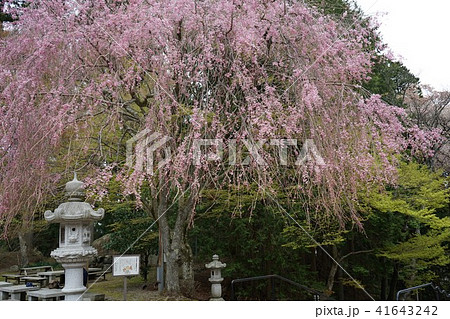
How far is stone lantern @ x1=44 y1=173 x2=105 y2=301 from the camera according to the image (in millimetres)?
4559

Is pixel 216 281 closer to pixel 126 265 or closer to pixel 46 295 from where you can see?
pixel 126 265

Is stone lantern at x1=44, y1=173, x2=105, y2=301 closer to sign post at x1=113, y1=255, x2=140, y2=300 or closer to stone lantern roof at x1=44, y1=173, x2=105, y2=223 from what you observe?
stone lantern roof at x1=44, y1=173, x2=105, y2=223

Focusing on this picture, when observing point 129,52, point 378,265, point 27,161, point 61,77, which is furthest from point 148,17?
point 378,265

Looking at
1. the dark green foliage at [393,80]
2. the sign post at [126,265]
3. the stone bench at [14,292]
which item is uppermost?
the dark green foliage at [393,80]

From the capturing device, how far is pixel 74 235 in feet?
15.4

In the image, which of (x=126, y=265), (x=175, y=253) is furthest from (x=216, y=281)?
(x=126, y=265)

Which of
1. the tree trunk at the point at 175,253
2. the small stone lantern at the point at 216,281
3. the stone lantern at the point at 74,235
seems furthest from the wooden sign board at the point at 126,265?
the small stone lantern at the point at 216,281

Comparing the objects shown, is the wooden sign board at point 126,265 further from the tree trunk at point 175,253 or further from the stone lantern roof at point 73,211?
the tree trunk at point 175,253

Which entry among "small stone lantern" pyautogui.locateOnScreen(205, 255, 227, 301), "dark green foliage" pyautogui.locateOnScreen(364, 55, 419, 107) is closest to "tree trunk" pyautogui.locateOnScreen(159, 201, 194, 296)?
"small stone lantern" pyautogui.locateOnScreen(205, 255, 227, 301)

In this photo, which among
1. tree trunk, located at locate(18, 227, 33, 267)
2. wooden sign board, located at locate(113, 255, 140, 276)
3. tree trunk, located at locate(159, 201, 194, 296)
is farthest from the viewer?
tree trunk, located at locate(18, 227, 33, 267)

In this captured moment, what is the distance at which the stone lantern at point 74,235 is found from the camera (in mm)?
4559

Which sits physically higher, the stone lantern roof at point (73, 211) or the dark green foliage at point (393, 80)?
the dark green foliage at point (393, 80)

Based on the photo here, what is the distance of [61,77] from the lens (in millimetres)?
4176
